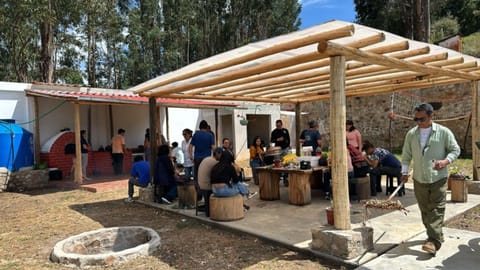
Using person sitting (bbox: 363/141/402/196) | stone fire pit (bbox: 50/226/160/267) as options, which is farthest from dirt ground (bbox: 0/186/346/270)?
person sitting (bbox: 363/141/402/196)

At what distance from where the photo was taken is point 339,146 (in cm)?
372

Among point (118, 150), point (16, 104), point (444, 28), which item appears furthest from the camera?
point (444, 28)

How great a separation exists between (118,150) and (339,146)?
8.39m

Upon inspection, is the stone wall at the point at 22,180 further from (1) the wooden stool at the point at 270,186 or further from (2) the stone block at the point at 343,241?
(2) the stone block at the point at 343,241

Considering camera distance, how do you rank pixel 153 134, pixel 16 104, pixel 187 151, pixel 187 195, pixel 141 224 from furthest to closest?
pixel 16 104
pixel 187 151
pixel 153 134
pixel 187 195
pixel 141 224

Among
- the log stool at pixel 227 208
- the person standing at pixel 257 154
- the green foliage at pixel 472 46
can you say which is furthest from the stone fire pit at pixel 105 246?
the green foliage at pixel 472 46

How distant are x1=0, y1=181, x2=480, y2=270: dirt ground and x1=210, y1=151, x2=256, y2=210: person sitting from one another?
1.90 feet

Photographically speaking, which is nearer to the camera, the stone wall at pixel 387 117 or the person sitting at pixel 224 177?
the person sitting at pixel 224 177

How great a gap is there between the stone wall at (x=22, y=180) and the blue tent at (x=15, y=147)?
0.22m

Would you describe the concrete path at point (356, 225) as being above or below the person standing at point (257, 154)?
below

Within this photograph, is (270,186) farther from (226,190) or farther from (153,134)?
(153,134)

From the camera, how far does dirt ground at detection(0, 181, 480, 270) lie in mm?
3871

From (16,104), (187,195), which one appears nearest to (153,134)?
(187,195)

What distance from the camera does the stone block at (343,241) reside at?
11.8 ft
